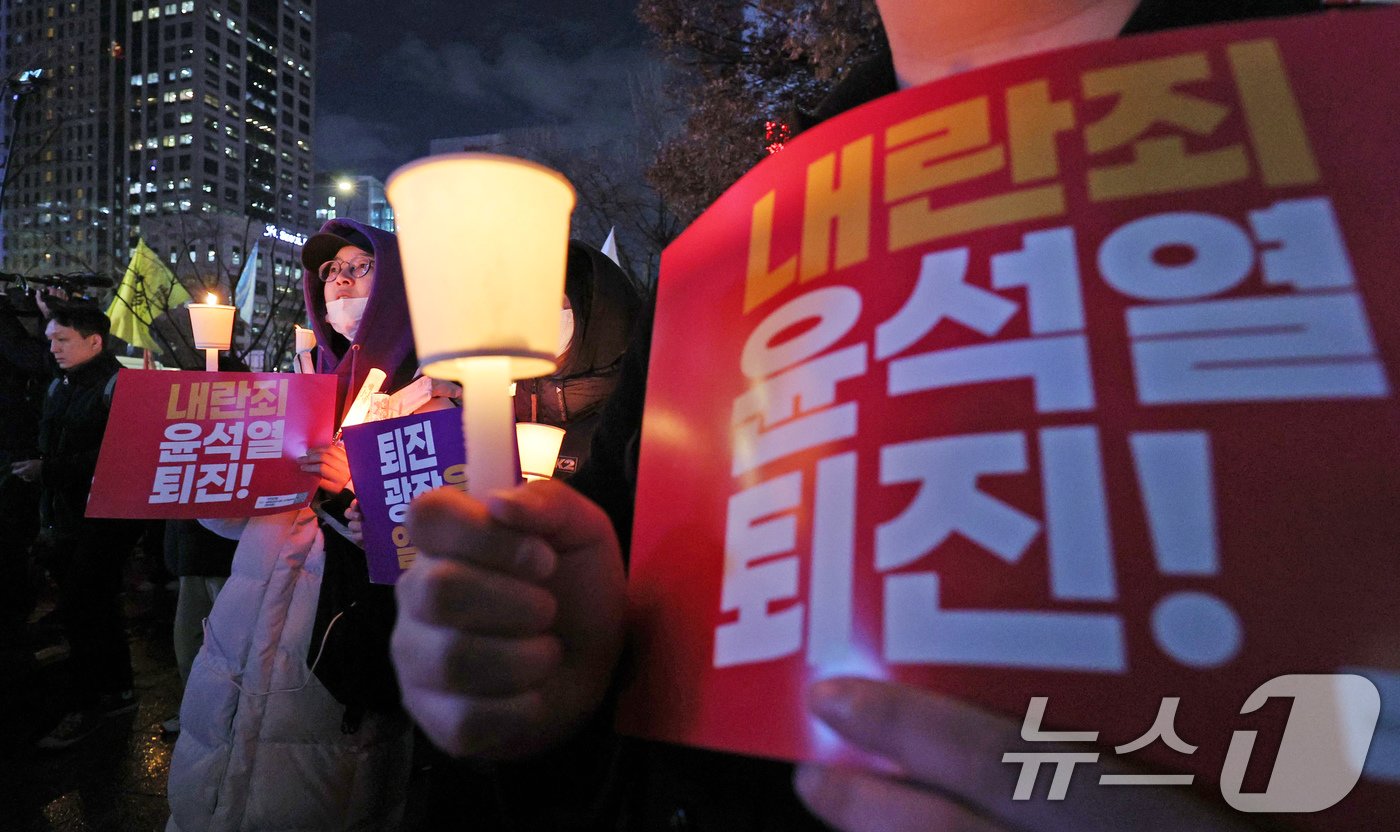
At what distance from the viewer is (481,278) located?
0.56m

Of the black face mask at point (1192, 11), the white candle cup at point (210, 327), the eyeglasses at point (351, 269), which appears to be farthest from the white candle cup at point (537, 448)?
the black face mask at point (1192, 11)

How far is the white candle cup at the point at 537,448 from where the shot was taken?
251 cm

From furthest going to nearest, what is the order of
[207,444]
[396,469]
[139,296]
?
[139,296], [207,444], [396,469]

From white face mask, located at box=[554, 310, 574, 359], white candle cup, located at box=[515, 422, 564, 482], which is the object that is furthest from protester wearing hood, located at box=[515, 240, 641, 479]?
white candle cup, located at box=[515, 422, 564, 482]

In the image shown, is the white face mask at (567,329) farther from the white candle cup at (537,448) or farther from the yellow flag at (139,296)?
the yellow flag at (139,296)

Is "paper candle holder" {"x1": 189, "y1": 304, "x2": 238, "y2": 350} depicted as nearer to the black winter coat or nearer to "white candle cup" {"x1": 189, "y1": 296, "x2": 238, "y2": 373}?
"white candle cup" {"x1": 189, "y1": 296, "x2": 238, "y2": 373}

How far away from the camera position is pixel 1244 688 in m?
0.46

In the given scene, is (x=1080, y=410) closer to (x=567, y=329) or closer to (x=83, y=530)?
(x=567, y=329)

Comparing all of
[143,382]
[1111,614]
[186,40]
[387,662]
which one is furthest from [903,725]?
[186,40]

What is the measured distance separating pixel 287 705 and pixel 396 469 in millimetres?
931

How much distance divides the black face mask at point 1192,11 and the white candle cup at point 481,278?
0.69m

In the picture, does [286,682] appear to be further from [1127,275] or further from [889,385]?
[1127,275]

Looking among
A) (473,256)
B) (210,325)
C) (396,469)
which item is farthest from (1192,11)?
(210,325)

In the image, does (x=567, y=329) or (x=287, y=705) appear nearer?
(x=287, y=705)
